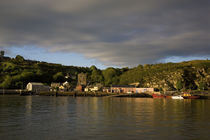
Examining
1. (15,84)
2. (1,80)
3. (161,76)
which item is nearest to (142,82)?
(161,76)

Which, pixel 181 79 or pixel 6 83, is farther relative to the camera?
pixel 181 79

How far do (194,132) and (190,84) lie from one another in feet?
552

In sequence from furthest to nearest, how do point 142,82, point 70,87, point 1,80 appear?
point 142,82 → point 1,80 → point 70,87

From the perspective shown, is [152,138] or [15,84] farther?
[15,84]

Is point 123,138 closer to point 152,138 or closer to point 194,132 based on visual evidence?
point 152,138

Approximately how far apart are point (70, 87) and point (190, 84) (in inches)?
3859

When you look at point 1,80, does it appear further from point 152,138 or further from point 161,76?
point 152,138

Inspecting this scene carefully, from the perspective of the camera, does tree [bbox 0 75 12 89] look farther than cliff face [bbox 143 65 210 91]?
No

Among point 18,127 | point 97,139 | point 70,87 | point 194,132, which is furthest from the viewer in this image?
point 70,87

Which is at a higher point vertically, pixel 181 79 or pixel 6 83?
pixel 181 79

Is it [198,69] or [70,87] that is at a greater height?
[198,69]

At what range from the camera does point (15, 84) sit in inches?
7092

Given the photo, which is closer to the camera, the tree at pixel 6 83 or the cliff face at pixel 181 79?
the tree at pixel 6 83

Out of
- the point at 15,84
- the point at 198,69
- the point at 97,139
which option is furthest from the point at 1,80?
the point at 97,139
